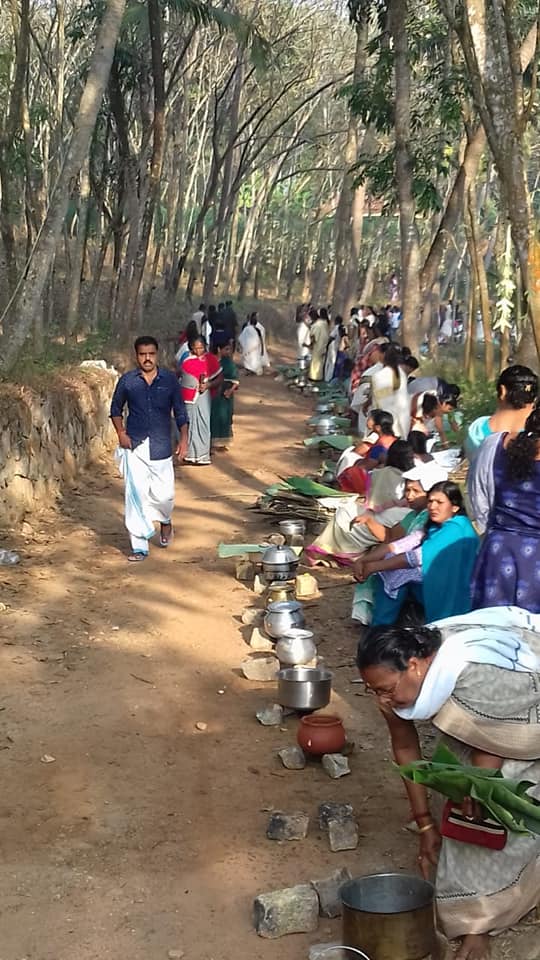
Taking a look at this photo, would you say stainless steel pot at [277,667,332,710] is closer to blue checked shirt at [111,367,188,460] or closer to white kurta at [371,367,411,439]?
blue checked shirt at [111,367,188,460]

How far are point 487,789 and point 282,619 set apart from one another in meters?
3.85

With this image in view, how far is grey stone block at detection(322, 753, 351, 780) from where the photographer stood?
16.8 ft

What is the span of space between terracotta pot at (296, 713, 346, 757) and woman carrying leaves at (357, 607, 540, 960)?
168cm

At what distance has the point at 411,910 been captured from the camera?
11.3ft

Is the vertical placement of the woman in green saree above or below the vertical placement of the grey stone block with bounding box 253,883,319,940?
above

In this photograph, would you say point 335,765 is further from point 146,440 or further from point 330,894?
point 146,440

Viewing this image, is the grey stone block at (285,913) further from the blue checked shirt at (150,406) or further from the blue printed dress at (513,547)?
the blue checked shirt at (150,406)

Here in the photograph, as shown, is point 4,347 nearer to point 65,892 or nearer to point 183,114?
point 65,892

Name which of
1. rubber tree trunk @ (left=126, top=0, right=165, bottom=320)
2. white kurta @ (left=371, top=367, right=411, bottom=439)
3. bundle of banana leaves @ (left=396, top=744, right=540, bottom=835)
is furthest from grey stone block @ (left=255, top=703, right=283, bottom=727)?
rubber tree trunk @ (left=126, top=0, right=165, bottom=320)

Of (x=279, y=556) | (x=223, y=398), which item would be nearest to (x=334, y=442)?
(x=223, y=398)

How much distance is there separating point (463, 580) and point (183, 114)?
23.4 metres

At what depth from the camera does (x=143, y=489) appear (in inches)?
352

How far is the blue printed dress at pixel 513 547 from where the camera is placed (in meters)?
4.71

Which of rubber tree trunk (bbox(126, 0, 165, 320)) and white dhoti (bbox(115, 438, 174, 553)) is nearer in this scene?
white dhoti (bbox(115, 438, 174, 553))
